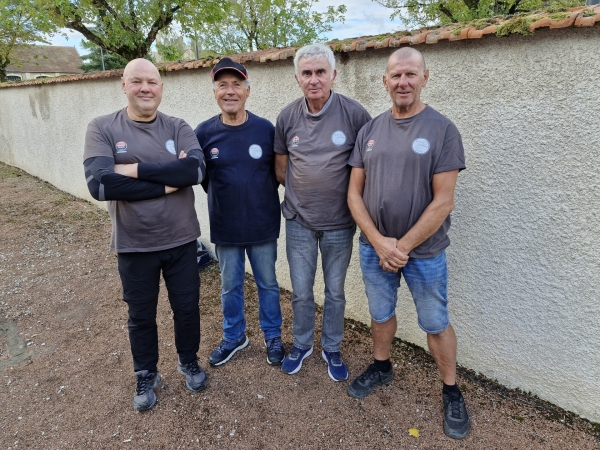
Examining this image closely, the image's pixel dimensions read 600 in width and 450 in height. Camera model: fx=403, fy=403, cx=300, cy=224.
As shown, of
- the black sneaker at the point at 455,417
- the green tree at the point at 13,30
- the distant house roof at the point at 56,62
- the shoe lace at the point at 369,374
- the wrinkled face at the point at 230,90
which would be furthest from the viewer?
the distant house roof at the point at 56,62

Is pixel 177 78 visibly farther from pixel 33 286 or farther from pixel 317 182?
pixel 317 182

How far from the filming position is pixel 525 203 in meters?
2.45

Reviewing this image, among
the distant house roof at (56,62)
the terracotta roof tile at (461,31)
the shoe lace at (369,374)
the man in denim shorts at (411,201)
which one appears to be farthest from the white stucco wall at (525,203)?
the distant house roof at (56,62)

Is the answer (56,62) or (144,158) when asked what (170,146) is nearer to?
(144,158)

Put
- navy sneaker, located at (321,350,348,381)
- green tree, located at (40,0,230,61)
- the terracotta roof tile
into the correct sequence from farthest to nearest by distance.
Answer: green tree, located at (40,0,230,61) → navy sneaker, located at (321,350,348,381) → the terracotta roof tile

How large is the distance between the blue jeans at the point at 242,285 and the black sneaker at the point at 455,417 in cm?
131

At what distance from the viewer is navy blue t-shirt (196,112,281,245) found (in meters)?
2.69

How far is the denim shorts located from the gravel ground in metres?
0.65

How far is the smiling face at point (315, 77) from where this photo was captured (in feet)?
7.76

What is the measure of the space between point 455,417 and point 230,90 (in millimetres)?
2463

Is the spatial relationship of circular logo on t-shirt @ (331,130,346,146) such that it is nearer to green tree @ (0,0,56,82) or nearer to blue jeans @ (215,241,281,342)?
blue jeans @ (215,241,281,342)

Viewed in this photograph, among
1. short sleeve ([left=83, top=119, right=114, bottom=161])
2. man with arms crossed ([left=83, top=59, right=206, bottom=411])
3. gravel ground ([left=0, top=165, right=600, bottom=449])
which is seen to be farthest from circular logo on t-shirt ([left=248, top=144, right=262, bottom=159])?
Answer: gravel ground ([left=0, top=165, right=600, bottom=449])

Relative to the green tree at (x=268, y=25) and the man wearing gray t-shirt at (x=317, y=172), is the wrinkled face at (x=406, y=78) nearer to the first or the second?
the man wearing gray t-shirt at (x=317, y=172)

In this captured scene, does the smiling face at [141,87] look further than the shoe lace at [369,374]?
No
